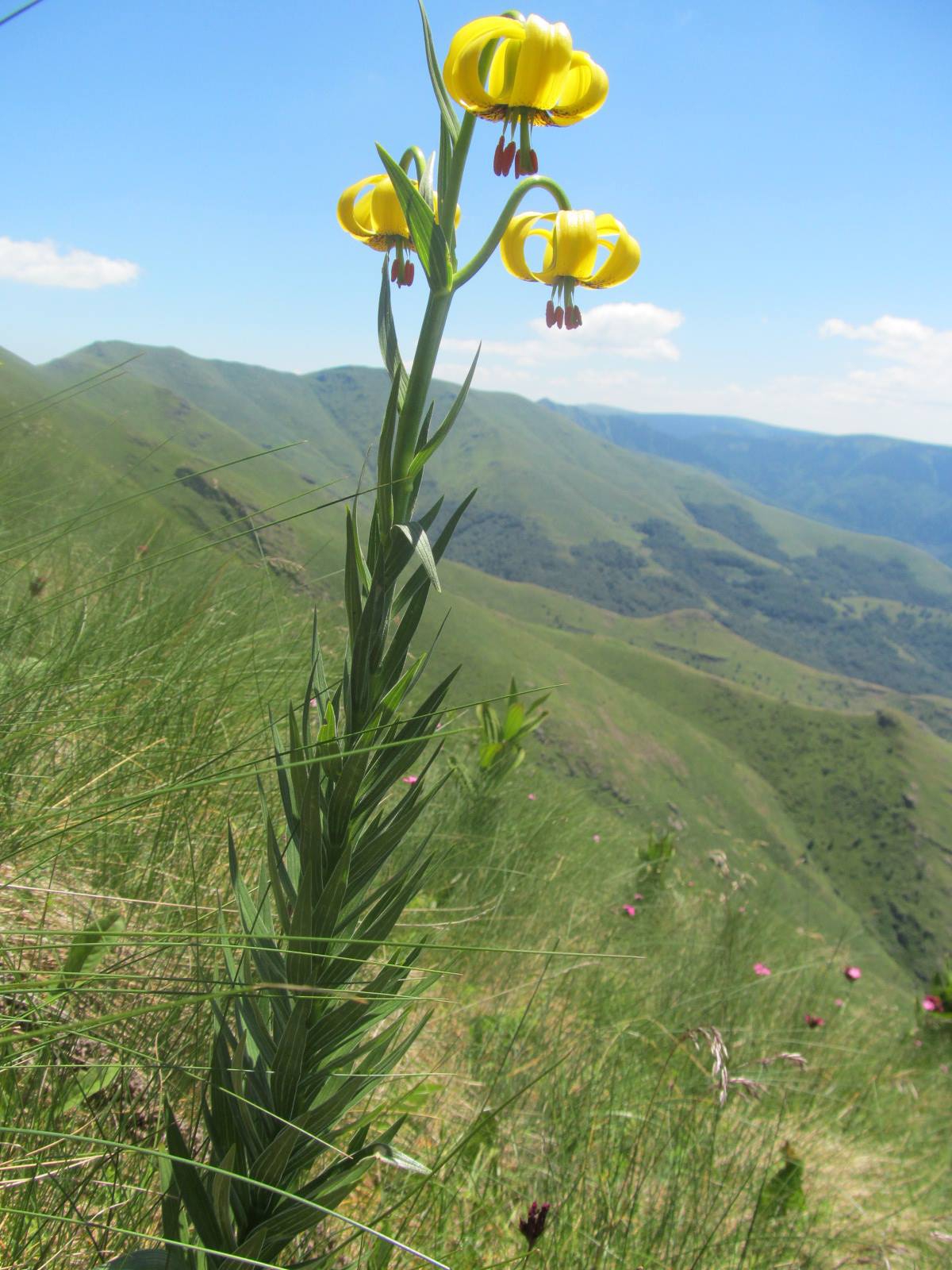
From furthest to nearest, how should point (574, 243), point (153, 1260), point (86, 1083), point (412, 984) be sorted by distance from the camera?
point (412, 984)
point (86, 1083)
point (574, 243)
point (153, 1260)

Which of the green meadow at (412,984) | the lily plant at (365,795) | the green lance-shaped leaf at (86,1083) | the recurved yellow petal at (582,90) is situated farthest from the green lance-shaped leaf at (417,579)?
the green lance-shaped leaf at (86,1083)

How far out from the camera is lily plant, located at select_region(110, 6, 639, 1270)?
121 cm

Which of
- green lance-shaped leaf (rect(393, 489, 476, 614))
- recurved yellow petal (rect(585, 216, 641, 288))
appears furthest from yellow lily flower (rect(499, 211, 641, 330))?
green lance-shaped leaf (rect(393, 489, 476, 614))

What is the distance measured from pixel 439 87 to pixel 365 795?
1.13m

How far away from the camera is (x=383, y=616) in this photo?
1306 mm

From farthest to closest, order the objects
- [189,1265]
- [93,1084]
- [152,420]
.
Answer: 1. [152,420]
2. [93,1084]
3. [189,1265]

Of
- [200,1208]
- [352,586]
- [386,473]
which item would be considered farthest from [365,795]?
[200,1208]

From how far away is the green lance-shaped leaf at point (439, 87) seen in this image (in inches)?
47.0

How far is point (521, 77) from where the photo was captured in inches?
48.5

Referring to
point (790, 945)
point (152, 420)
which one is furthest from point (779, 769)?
point (152, 420)

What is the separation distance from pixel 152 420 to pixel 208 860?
164629 millimetres

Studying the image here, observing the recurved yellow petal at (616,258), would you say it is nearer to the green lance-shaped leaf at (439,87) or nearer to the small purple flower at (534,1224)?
the green lance-shaped leaf at (439,87)

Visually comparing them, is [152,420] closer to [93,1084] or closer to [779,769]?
[779,769]

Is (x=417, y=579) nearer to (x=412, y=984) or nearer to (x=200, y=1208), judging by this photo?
(x=200, y=1208)
